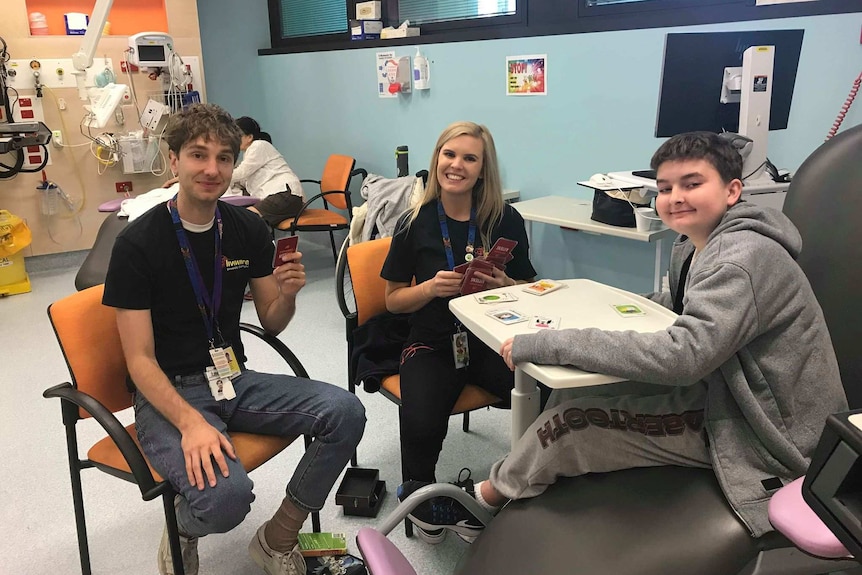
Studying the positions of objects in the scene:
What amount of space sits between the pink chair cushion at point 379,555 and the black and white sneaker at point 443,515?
0.34 m

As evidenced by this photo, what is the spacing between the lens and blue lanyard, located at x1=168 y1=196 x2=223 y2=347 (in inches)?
68.4

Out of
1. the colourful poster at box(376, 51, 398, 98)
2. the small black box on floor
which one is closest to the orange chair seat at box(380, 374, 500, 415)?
the small black box on floor

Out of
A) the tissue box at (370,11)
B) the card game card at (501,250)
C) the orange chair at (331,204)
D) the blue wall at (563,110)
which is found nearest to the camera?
the card game card at (501,250)

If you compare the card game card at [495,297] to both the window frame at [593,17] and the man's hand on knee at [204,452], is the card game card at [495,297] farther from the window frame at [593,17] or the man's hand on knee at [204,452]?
the window frame at [593,17]

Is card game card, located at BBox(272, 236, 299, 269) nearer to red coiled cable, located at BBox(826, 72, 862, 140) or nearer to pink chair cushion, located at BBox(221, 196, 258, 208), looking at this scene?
red coiled cable, located at BBox(826, 72, 862, 140)

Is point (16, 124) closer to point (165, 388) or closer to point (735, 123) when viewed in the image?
point (165, 388)

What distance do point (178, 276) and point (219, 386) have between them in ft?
0.98

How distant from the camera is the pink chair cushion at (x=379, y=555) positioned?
4.51 ft

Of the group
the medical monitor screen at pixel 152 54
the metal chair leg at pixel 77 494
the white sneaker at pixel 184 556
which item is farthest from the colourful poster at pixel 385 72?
the white sneaker at pixel 184 556

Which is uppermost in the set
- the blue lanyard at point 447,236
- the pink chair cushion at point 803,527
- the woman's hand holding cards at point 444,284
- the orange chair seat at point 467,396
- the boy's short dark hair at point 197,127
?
the boy's short dark hair at point 197,127

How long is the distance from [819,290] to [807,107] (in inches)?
50.0

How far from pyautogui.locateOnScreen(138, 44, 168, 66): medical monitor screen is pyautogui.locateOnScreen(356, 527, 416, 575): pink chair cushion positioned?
4063 mm

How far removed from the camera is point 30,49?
4512mm

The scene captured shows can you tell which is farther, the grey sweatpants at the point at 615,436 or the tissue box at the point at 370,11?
the tissue box at the point at 370,11
